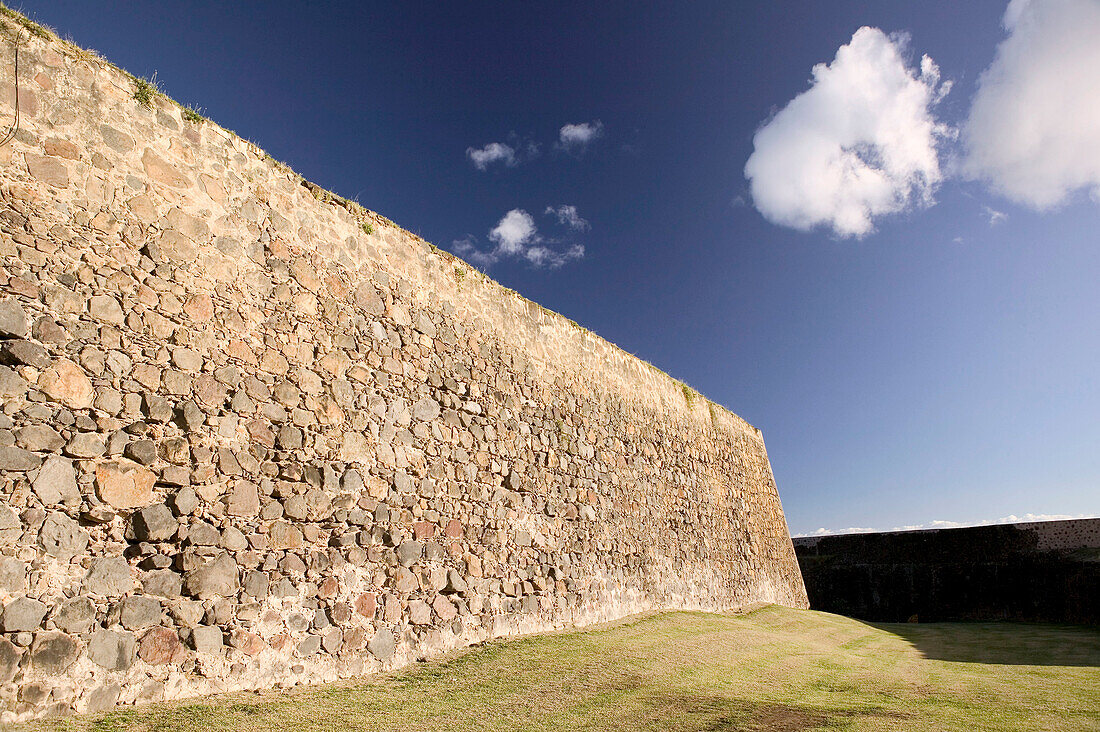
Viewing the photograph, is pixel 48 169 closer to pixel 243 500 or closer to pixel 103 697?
pixel 243 500

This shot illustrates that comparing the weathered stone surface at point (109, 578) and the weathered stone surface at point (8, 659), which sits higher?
the weathered stone surface at point (109, 578)

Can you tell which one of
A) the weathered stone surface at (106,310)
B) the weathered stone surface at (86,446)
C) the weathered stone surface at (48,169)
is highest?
the weathered stone surface at (48,169)

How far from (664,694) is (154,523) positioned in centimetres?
391

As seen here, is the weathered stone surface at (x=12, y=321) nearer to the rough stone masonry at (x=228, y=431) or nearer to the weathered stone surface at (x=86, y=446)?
the rough stone masonry at (x=228, y=431)

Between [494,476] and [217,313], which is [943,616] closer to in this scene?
[494,476]

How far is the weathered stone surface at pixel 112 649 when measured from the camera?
357 cm

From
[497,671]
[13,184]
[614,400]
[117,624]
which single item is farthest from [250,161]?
[614,400]

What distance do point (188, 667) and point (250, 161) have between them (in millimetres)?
4071

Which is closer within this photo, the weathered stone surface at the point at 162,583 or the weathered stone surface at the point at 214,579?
the weathered stone surface at the point at 162,583

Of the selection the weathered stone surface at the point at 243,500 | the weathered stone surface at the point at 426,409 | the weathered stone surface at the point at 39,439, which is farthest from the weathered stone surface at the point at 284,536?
the weathered stone surface at the point at 426,409

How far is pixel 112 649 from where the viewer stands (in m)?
3.64

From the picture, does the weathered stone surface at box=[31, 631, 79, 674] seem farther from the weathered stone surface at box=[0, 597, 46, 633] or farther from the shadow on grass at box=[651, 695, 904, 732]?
the shadow on grass at box=[651, 695, 904, 732]

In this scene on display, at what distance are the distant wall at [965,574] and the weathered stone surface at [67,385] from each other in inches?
793

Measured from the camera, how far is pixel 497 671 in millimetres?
5238
